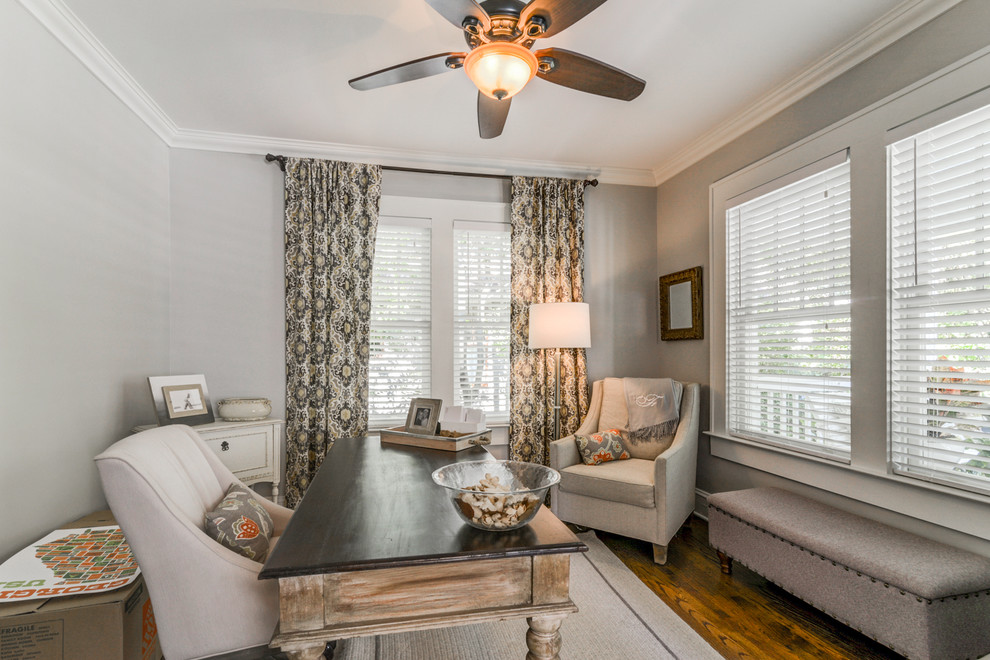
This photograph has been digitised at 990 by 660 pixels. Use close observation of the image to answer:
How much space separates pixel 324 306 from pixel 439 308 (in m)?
0.85

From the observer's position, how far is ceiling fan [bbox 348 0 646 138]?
155 centimetres

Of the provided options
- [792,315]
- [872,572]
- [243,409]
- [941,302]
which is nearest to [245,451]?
[243,409]

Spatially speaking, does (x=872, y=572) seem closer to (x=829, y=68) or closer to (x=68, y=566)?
(x=829, y=68)

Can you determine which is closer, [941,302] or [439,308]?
[941,302]

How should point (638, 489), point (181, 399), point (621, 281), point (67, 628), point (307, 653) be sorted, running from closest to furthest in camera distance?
point (307, 653), point (67, 628), point (638, 489), point (181, 399), point (621, 281)

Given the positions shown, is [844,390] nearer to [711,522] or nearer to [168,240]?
[711,522]

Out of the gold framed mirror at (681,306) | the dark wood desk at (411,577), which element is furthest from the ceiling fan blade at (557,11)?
the gold framed mirror at (681,306)

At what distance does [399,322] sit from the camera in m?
3.74

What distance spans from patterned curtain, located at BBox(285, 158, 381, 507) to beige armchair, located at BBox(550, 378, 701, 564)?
1.52 meters

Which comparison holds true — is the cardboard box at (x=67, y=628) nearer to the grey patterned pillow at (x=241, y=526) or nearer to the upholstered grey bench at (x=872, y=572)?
the grey patterned pillow at (x=241, y=526)

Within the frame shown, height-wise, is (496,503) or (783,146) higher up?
(783,146)

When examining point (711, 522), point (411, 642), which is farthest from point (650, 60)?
point (411, 642)

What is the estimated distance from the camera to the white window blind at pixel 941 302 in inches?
75.5

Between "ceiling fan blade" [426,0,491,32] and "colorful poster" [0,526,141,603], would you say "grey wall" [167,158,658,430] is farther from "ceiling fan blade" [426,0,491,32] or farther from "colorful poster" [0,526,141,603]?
"ceiling fan blade" [426,0,491,32]
